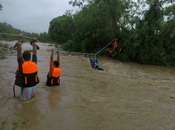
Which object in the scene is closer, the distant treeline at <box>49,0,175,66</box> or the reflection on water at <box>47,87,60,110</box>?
the reflection on water at <box>47,87,60,110</box>

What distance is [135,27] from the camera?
13258mm

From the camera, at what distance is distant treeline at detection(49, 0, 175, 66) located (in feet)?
40.1

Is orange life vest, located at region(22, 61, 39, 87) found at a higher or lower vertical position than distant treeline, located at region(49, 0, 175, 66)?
lower

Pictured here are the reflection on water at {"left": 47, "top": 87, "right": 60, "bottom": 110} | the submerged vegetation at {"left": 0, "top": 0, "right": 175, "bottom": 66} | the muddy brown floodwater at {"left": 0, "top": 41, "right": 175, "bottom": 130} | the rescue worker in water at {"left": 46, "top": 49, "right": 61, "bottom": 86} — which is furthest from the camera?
the submerged vegetation at {"left": 0, "top": 0, "right": 175, "bottom": 66}

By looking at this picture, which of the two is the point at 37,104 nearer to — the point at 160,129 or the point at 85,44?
the point at 160,129

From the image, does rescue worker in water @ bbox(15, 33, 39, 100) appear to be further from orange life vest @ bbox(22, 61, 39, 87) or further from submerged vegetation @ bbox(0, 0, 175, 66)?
submerged vegetation @ bbox(0, 0, 175, 66)

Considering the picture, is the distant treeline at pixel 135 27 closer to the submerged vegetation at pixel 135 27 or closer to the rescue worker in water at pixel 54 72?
the submerged vegetation at pixel 135 27

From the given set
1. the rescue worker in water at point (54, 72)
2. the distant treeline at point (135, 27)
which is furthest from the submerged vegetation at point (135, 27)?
the rescue worker in water at point (54, 72)

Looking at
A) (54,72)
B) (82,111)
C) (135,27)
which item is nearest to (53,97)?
(54,72)

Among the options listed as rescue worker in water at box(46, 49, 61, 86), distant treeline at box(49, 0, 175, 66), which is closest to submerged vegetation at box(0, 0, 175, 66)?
distant treeline at box(49, 0, 175, 66)

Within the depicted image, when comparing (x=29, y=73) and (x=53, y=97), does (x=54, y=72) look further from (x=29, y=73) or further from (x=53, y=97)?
(x=29, y=73)

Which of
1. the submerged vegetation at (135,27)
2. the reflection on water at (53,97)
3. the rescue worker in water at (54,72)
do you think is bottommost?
the reflection on water at (53,97)

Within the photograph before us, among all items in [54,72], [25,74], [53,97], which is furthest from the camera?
[54,72]

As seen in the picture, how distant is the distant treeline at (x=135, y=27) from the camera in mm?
12234
